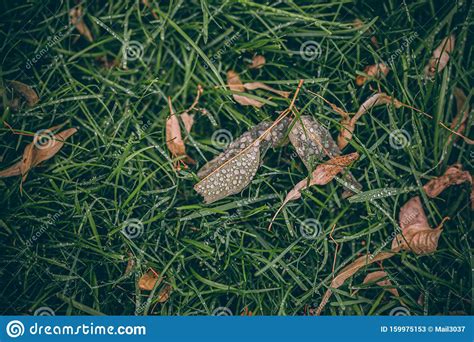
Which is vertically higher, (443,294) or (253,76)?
(253,76)

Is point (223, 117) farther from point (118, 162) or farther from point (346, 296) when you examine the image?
point (346, 296)

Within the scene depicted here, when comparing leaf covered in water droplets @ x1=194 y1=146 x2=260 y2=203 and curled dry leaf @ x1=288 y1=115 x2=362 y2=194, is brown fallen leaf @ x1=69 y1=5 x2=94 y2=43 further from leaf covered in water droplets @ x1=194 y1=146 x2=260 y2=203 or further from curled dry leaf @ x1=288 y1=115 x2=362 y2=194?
curled dry leaf @ x1=288 y1=115 x2=362 y2=194

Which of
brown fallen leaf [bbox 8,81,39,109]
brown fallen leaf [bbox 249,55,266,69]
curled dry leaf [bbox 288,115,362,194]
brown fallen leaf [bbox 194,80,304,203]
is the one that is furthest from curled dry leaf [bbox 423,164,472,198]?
brown fallen leaf [bbox 8,81,39,109]

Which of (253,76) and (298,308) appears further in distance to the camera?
(253,76)

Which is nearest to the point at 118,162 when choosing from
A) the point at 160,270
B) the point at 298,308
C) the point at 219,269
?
the point at 160,270

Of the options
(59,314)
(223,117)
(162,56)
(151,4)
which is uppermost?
(151,4)

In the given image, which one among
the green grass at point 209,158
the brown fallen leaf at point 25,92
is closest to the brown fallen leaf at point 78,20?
the green grass at point 209,158

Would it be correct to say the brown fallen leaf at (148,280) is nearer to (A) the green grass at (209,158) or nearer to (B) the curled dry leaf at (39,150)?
(A) the green grass at (209,158)
